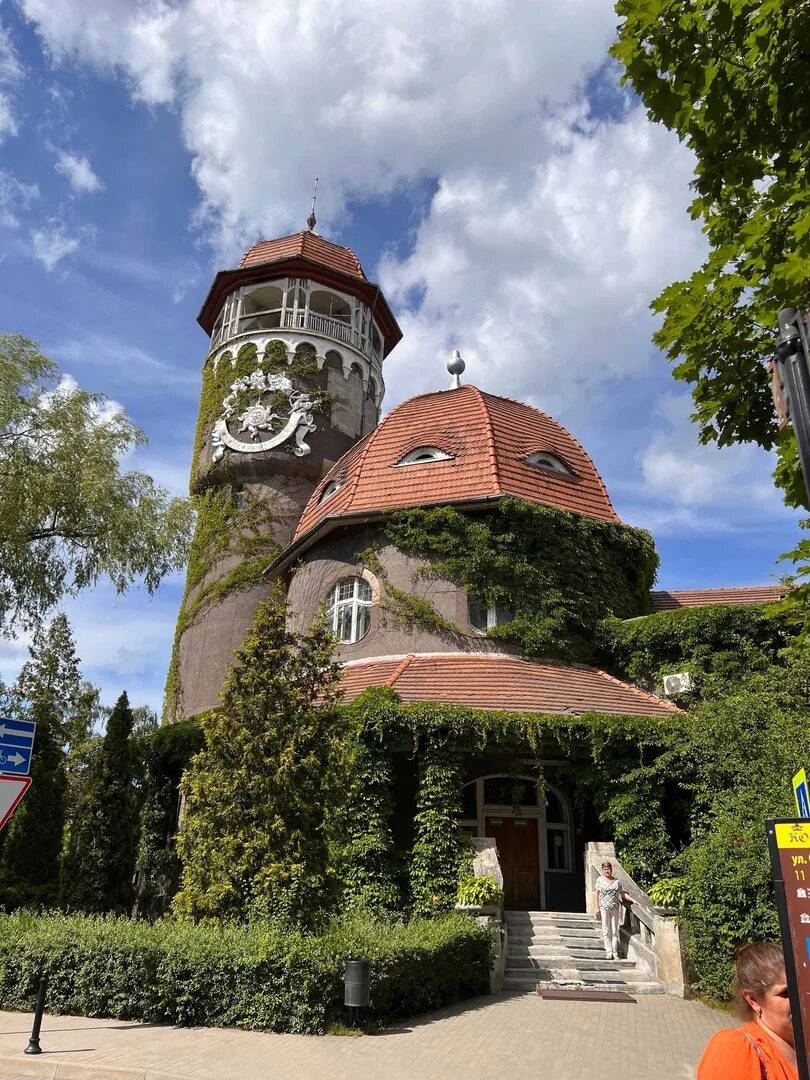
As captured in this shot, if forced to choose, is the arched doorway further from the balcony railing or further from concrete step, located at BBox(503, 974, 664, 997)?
the balcony railing

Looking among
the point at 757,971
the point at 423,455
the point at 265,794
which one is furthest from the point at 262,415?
the point at 757,971

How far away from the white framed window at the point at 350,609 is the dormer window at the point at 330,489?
330 centimetres

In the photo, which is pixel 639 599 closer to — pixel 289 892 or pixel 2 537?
pixel 289 892

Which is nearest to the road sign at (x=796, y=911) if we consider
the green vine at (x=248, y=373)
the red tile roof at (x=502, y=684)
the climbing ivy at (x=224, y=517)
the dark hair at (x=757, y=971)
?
the dark hair at (x=757, y=971)

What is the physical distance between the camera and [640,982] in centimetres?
1241

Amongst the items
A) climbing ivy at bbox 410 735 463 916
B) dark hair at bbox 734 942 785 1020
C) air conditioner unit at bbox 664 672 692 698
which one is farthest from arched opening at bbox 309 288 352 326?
dark hair at bbox 734 942 785 1020

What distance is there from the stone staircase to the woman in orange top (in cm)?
1023

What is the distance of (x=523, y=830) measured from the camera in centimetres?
1673

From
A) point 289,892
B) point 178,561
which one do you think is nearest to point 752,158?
point 289,892

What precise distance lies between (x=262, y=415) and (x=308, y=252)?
762 centimetres

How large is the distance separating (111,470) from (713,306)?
13890 mm

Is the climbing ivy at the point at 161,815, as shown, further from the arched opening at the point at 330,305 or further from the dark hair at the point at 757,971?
the dark hair at the point at 757,971

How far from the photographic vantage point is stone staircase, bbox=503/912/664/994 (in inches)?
484

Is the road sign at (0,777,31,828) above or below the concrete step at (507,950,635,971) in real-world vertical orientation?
above
